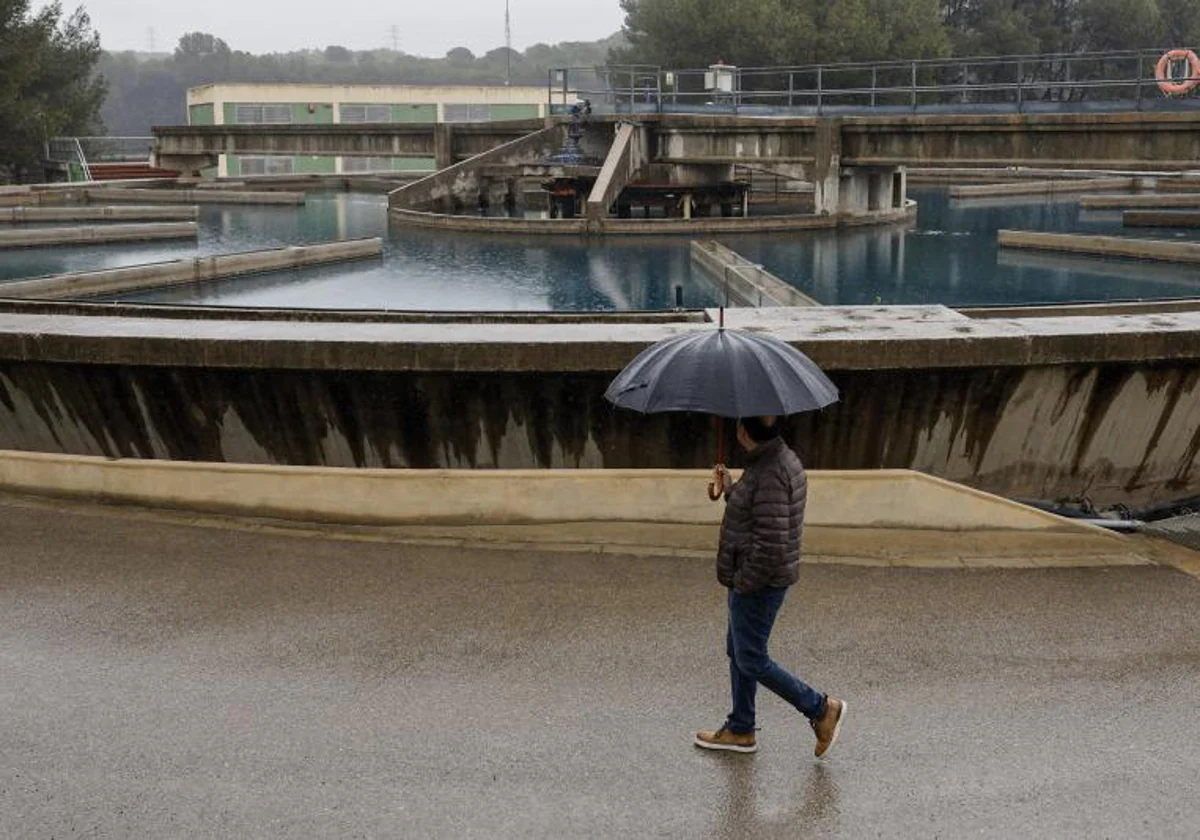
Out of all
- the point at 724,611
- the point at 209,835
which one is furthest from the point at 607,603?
the point at 209,835

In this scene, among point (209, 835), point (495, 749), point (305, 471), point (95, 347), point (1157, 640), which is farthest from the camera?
point (95, 347)

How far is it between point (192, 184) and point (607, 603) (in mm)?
46229

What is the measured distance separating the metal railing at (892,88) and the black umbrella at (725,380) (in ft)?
71.9

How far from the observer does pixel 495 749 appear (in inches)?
194

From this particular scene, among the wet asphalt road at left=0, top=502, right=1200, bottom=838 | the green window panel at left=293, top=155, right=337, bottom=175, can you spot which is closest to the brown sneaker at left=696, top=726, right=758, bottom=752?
the wet asphalt road at left=0, top=502, right=1200, bottom=838

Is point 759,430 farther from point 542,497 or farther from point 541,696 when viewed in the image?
point 542,497

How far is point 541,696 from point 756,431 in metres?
1.72

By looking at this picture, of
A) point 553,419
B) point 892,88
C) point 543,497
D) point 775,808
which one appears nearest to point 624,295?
point 553,419

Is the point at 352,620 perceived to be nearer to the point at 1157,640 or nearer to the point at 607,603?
the point at 607,603

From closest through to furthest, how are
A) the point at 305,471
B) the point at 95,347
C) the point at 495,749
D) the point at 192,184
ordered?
the point at 495,749
the point at 305,471
the point at 95,347
the point at 192,184

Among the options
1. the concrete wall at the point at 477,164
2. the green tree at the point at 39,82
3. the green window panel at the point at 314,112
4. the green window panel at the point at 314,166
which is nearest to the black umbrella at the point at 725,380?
the concrete wall at the point at 477,164

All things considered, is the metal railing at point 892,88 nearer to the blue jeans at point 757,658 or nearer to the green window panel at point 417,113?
the green window panel at point 417,113

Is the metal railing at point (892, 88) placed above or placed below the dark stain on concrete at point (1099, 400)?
above

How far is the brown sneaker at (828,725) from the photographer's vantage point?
4805mm
